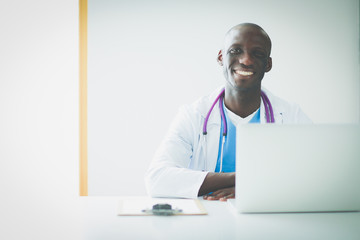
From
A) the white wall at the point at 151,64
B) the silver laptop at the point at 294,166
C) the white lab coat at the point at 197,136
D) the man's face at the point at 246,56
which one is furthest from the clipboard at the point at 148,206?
the white wall at the point at 151,64

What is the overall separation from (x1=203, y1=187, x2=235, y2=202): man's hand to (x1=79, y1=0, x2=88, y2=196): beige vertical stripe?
1.82 m

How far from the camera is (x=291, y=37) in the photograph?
3170 mm

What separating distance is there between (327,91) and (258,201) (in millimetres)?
2440

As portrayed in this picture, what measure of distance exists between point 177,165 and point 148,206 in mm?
403

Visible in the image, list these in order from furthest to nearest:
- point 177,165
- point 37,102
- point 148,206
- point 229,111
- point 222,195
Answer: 1. point 37,102
2. point 229,111
3. point 177,165
4. point 222,195
5. point 148,206

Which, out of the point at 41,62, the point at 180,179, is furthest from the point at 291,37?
the point at 180,179

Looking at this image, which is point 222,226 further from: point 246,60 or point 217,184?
point 246,60

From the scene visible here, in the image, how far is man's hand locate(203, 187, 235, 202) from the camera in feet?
4.23

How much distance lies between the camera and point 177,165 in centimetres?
155

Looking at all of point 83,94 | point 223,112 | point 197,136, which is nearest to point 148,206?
point 197,136

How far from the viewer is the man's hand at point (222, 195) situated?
1289 millimetres

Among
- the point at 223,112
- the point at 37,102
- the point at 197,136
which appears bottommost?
the point at 197,136

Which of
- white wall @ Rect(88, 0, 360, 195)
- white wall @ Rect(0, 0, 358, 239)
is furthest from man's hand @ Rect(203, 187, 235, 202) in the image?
white wall @ Rect(88, 0, 360, 195)

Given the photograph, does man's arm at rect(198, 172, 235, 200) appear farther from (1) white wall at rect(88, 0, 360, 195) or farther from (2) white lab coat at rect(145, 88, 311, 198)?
(1) white wall at rect(88, 0, 360, 195)
